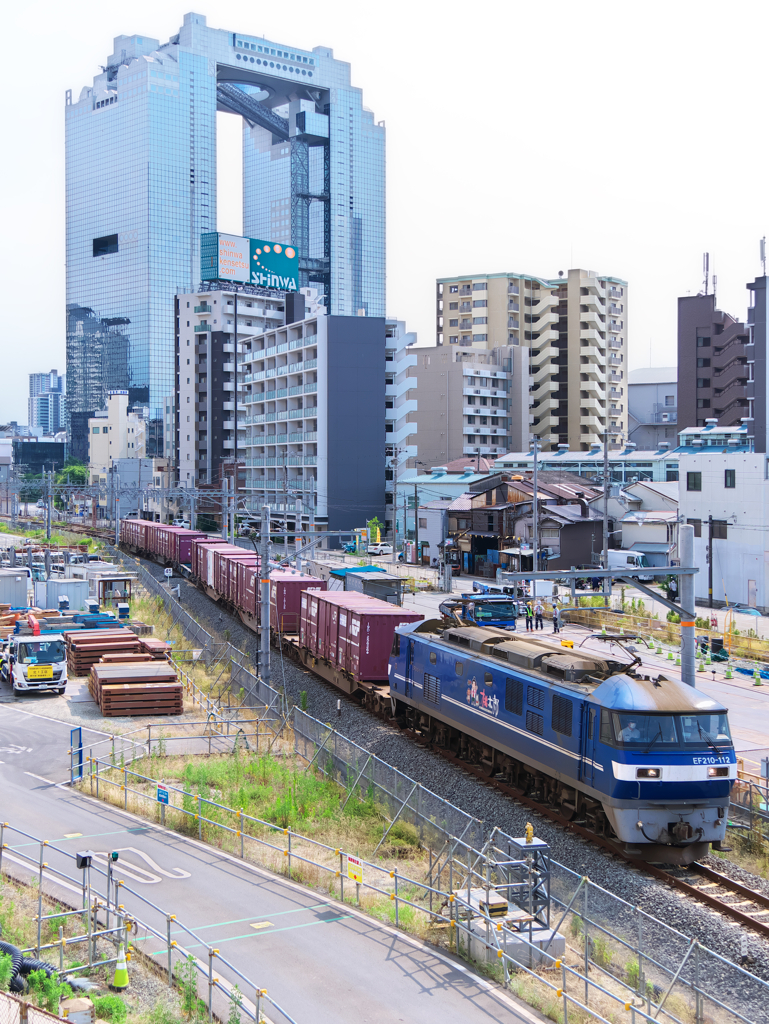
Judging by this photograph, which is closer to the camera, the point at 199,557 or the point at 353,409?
the point at 199,557

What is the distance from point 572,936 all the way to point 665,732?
150 inches

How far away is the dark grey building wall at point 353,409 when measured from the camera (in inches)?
3526

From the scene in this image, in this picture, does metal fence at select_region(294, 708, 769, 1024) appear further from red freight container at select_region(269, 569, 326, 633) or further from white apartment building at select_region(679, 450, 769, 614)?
white apartment building at select_region(679, 450, 769, 614)

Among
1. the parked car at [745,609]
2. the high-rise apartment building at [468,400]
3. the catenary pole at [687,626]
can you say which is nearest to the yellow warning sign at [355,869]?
the catenary pole at [687,626]

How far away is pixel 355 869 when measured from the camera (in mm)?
16625

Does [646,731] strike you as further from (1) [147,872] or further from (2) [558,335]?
(2) [558,335]

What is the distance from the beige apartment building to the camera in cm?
11562

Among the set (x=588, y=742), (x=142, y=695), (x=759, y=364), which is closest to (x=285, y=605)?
(x=142, y=695)

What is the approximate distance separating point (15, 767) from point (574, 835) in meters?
13.8

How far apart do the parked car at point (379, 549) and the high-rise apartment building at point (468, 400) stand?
2358 centimetres

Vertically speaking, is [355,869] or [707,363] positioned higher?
[707,363]

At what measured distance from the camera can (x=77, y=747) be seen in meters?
23.9

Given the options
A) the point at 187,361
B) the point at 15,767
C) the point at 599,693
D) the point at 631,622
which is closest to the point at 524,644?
the point at 599,693

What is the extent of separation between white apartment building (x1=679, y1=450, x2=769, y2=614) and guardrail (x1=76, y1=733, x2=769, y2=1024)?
36.8 meters
